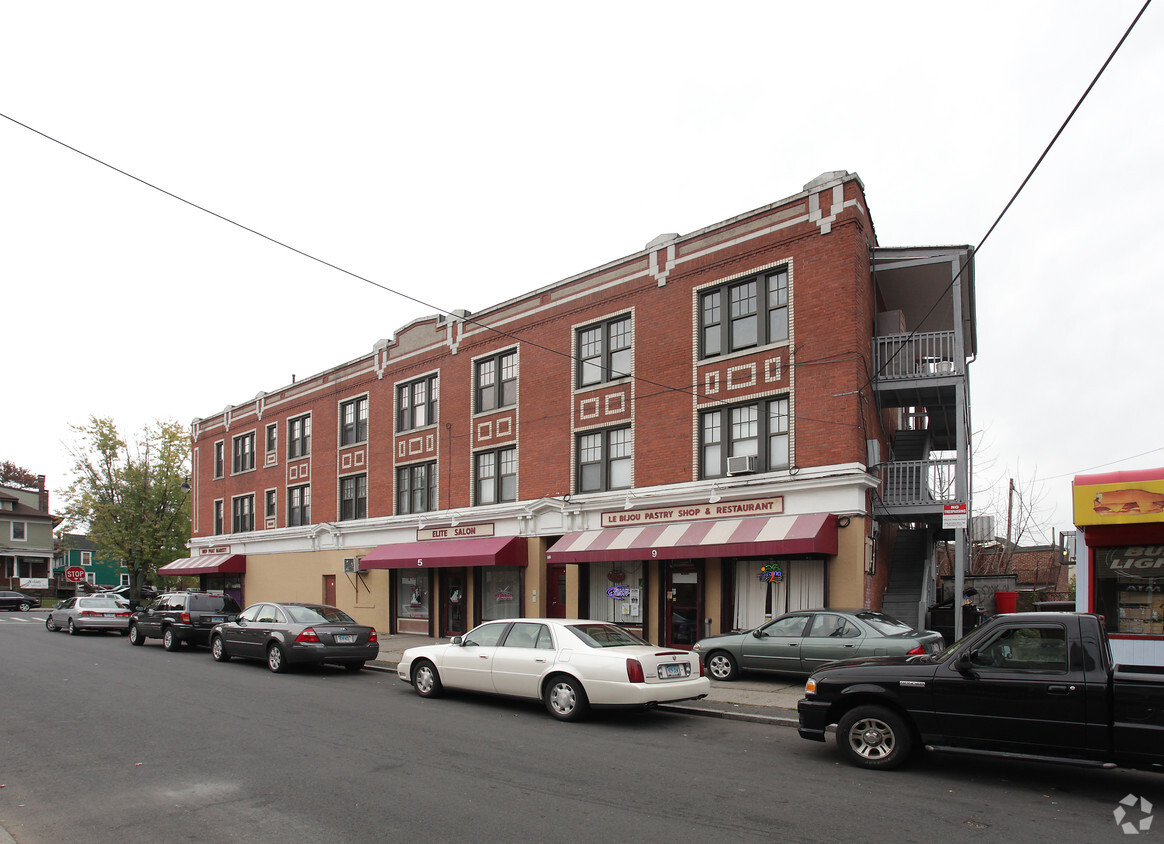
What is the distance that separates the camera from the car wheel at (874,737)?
27.2 feet

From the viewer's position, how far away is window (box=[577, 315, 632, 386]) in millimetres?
21109

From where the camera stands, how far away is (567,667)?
450 inches

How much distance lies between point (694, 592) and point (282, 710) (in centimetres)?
968

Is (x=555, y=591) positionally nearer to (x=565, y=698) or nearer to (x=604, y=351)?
(x=604, y=351)

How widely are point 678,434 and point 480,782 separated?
12.4m

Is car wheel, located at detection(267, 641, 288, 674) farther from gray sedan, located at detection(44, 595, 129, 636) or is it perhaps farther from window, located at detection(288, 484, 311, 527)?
gray sedan, located at detection(44, 595, 129, 636)

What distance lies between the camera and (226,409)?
128 ft

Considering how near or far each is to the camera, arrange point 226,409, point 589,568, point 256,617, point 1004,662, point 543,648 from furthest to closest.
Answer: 1. point 226,409
2. point 589,568
3. point 256,617
4. point 543,648
5. point 1004,662

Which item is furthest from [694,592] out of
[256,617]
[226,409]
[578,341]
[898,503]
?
[226,409]

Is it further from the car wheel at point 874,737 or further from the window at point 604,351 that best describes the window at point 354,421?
the car wheel at point 874,737

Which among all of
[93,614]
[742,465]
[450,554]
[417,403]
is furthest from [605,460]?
[93,614]

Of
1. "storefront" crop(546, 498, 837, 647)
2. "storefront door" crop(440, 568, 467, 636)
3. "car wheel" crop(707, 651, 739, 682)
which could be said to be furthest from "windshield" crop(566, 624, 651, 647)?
"storefront door" crop(440, 568, 467, 636)

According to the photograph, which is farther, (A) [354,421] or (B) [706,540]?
(A) [354,421]

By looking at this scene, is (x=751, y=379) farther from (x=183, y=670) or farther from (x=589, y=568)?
(x=183, y=670)
